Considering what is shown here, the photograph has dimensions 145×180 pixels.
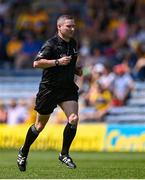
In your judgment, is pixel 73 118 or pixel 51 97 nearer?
pixel 73 118

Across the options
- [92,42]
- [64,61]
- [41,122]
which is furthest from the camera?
[92,42]

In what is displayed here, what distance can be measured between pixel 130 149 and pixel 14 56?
6.90 metres

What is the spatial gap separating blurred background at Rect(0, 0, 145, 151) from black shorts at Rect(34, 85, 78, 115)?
8.19 m

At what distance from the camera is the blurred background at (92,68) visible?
21797mm

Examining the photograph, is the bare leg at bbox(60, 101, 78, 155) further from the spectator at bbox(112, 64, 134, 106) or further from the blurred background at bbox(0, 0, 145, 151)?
the spectator at bbox(112, 64, 134, 106)

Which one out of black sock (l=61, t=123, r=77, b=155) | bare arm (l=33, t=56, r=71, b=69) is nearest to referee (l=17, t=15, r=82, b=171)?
black sock (l=61, t=123, r=77, b=155)

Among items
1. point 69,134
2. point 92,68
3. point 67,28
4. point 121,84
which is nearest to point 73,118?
point 69,134

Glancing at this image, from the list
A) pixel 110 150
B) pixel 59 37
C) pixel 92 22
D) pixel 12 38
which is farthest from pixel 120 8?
pixel 59 37

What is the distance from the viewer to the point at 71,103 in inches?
483

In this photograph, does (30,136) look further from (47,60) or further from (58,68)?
(47,60)

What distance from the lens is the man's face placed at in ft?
40.0

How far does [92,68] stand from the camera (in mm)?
23328

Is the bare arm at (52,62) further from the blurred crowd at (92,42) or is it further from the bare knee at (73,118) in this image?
the blurred crowd at (92,42)

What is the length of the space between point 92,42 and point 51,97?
12.9 m
